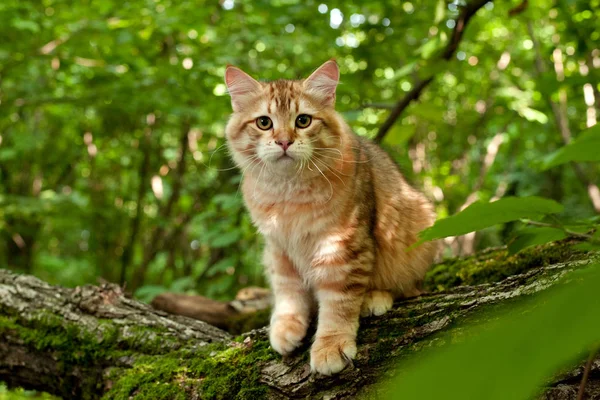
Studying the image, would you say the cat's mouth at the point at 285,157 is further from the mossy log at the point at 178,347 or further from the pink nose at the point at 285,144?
the mossy log at the point at 178,347

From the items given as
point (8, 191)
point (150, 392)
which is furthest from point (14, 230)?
point (150, 392)

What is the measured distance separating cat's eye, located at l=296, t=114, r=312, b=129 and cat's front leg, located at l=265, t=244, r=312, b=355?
0.59 m

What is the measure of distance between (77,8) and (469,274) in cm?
450

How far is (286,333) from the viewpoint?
212 cm

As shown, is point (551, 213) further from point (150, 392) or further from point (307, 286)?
point (150, 392)

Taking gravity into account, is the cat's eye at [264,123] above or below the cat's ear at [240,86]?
below

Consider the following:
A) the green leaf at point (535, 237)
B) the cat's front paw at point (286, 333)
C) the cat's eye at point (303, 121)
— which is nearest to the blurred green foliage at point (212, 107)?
the green leaf at point (535, 237)

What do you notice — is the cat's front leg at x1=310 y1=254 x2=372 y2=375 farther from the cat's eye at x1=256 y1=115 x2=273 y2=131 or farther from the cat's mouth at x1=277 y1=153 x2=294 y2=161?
the cat's eye at x1=256 y1=115 x2=273 y2=131

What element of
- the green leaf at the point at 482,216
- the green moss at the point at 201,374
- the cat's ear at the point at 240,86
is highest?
the cat's ear at the point at 240,86

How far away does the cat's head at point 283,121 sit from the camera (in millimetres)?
2307

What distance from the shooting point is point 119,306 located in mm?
2779

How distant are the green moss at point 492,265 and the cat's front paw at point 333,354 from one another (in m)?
0.98

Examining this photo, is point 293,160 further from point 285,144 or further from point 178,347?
point 178,347

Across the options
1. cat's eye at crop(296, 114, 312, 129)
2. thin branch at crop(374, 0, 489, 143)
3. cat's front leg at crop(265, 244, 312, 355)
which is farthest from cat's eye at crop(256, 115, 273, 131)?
thin branch at crop(374, 0, 489, 143)
